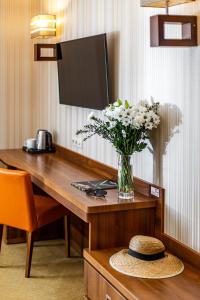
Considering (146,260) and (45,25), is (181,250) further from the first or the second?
(45,25)

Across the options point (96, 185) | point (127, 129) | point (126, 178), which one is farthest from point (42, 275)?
point (127, 129)

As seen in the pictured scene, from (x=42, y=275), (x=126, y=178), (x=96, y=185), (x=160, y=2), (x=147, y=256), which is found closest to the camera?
(x=160, y=2)

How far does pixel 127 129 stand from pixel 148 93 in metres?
0.30

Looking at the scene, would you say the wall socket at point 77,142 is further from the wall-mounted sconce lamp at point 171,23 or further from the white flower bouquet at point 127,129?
the wall-mounted sconce lamp at point 171,23

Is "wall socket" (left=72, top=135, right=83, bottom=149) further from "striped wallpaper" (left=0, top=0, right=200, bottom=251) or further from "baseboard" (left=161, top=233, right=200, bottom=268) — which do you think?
"baseboard" (left=161, top=233, right=200, bottom=268)

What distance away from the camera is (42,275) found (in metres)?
3.51

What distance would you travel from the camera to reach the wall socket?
389 centimetres

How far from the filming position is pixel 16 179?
11.0 feet

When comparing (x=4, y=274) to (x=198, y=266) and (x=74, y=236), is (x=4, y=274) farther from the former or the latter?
(x=198, y=266)

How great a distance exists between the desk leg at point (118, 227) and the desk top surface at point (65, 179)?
5cm

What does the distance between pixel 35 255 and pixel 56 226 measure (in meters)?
0.51

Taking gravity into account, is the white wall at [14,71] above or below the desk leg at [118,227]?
above

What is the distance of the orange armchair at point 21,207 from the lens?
11.0 ft

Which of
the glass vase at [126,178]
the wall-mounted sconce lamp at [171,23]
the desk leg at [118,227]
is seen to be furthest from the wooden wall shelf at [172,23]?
the desk leg at [118,227]
